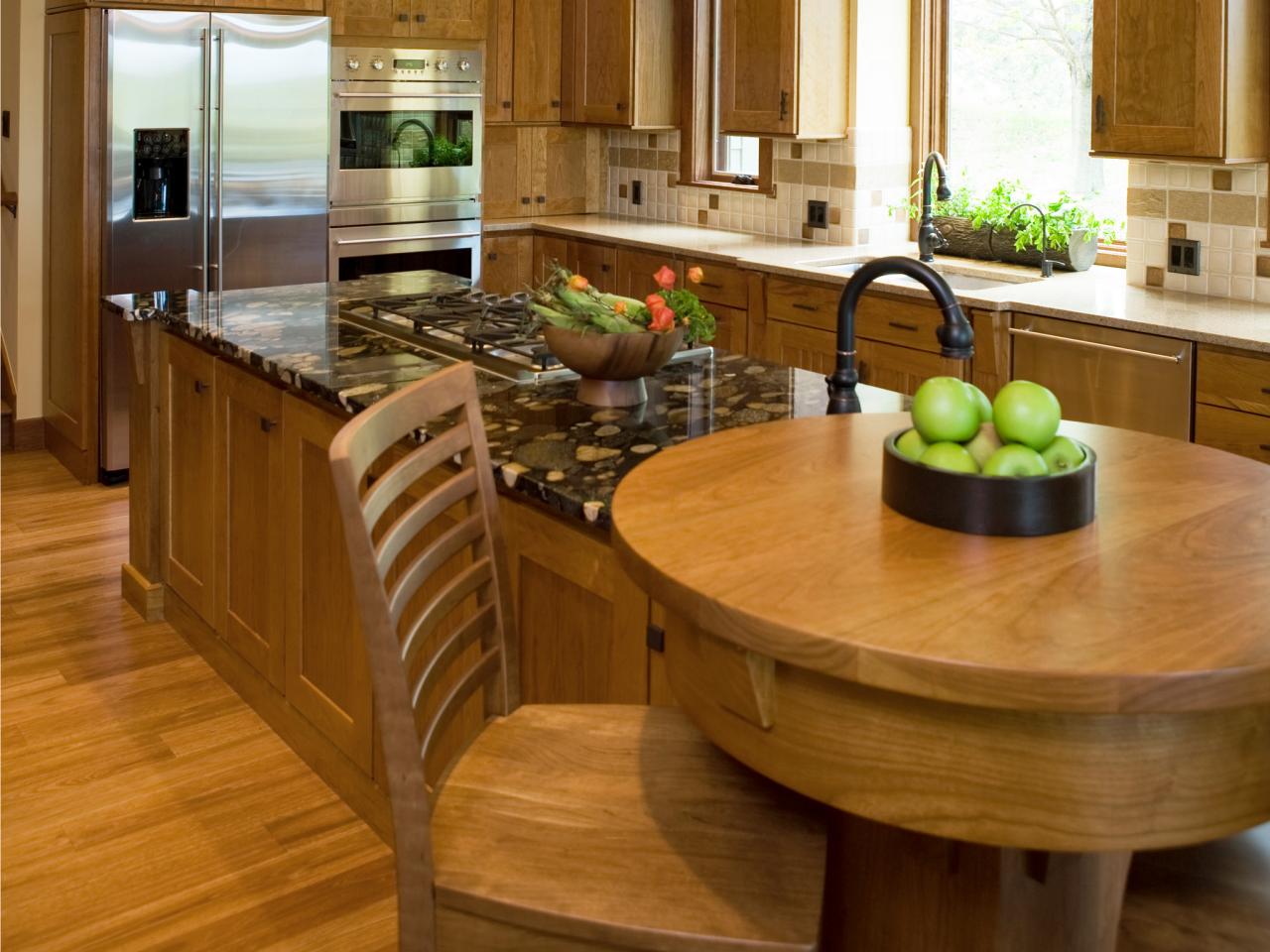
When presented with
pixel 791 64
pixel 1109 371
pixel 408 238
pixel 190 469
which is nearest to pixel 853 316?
pixel 1109 371

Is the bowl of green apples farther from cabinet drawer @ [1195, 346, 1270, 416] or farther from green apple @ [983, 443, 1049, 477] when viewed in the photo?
cabinet drawer @ [1195, 346, 1270, 416]

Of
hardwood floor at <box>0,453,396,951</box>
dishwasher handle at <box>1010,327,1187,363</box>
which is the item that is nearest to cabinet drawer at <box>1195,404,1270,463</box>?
dishwasher handle at <box>1010,327,1187,363</box>

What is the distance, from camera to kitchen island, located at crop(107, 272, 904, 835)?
2.26 metres

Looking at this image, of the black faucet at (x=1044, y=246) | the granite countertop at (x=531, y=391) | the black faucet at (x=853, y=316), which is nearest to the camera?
the black faucet at (x=853, y=316)

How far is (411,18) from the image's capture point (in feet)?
19.0

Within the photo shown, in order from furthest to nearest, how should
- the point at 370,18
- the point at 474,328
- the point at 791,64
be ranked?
the point at 370,18
the point at 791,64
the point at 474,328

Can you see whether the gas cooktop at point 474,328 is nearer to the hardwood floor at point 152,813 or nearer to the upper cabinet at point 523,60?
the hardwood floor at point 152,813

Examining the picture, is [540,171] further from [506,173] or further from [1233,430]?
[1233,430]

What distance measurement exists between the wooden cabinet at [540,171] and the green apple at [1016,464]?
4948 mm

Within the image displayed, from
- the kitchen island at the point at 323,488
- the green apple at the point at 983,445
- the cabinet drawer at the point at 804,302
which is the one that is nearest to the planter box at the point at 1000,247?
the cabinet drawer at the point at 804,302

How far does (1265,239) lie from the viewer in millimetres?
4055

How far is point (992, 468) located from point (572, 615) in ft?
2.87

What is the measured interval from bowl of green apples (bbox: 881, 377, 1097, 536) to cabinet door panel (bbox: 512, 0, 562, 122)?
16.2ft

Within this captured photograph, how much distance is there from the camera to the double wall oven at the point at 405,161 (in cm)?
570
